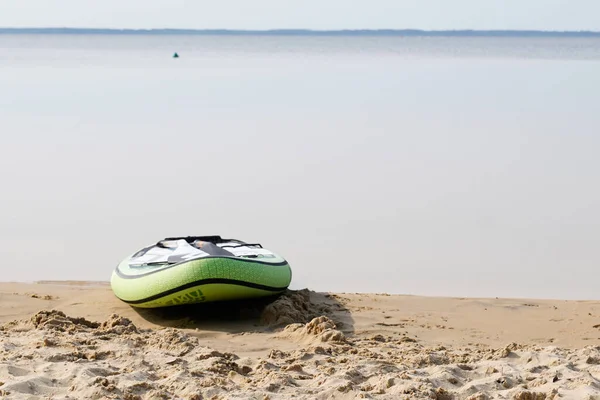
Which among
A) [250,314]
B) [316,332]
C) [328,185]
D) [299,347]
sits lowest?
[299,347]

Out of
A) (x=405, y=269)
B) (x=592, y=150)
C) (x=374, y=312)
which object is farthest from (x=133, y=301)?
(x=592, y=150)

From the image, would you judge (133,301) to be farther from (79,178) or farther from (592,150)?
(592,150)

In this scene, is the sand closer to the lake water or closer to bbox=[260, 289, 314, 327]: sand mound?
bbox=[260, 289, 314, 327]: sand mound

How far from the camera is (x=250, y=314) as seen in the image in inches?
302

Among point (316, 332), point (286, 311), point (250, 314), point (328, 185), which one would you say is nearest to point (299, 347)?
point (316, 332)

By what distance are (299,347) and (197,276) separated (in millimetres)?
1128

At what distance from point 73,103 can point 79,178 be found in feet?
34.2

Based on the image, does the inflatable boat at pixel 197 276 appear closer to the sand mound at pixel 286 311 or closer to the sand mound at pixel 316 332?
the sand mound at pixel 286 311

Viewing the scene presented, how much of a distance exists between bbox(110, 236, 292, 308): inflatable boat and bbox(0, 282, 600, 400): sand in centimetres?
18

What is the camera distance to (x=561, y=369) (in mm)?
5746

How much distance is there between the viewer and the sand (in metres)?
5.36

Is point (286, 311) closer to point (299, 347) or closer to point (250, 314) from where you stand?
point (250, 314)

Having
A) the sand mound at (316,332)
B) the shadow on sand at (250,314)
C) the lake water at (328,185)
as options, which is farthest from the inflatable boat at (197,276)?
the lake water at (328,185)

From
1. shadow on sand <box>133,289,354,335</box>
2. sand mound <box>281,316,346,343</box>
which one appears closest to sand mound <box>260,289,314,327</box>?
shadow on sand <box>133,289,354,335</box>
